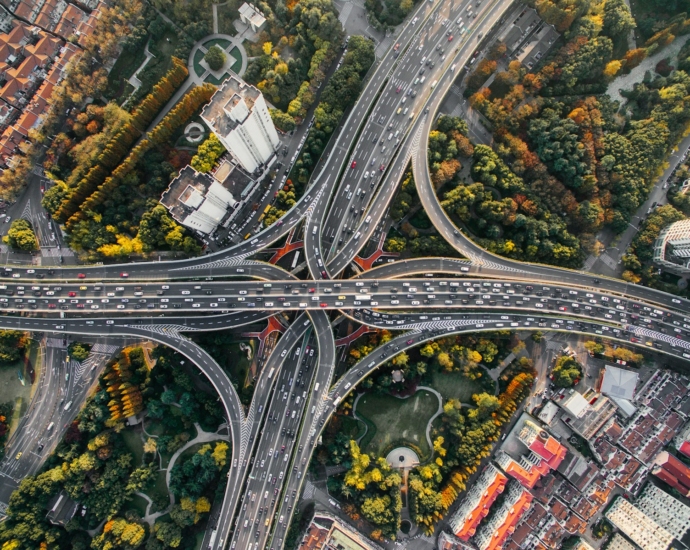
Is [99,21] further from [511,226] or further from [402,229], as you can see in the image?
[511,226]

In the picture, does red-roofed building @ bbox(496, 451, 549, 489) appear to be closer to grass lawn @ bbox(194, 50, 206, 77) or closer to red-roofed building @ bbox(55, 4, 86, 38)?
grass lawn @ bbox(194, 50, 206, 77)

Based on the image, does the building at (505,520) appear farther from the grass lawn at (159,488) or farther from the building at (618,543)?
the grass lawn at (159,488)

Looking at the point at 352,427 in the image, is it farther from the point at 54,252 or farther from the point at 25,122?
the point at 25,122

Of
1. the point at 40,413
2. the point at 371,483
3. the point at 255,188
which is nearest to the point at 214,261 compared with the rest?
the point at 255,188

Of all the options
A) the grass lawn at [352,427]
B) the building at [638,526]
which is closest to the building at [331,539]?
the grass lawn at [352,427]

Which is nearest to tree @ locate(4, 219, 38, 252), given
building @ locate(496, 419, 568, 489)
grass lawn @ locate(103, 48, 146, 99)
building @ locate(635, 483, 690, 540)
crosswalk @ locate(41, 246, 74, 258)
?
crosswalk @ locate(41, 246, 74, 258)
